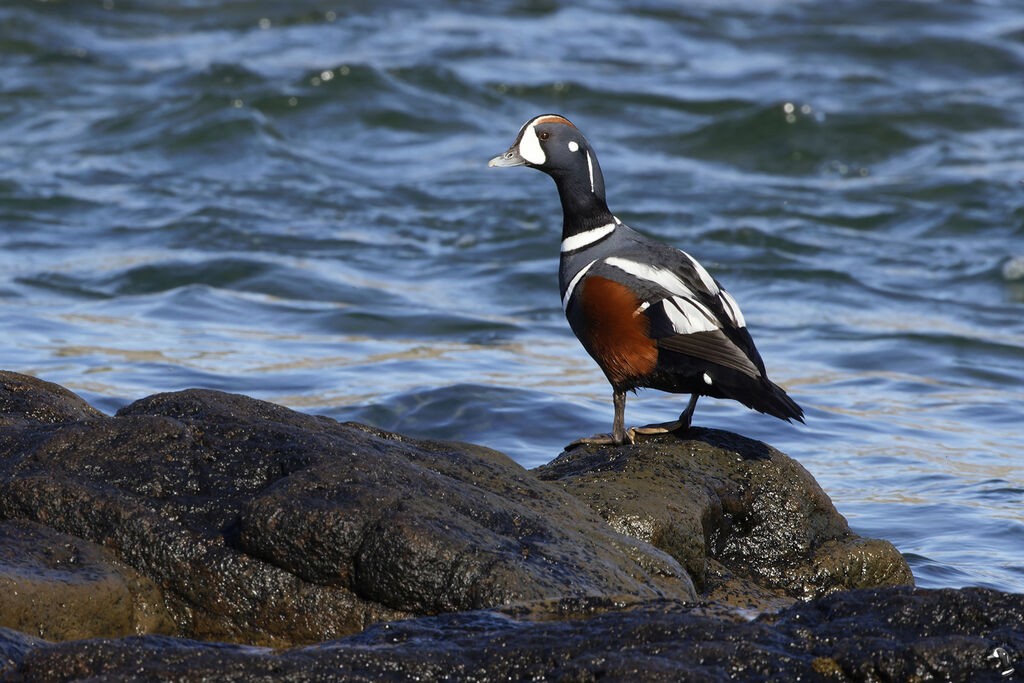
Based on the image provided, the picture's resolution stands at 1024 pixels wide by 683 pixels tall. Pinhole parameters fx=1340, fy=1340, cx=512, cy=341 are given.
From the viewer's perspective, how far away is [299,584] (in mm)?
3600

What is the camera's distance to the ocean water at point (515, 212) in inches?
324

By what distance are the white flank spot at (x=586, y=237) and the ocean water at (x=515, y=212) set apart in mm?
1833

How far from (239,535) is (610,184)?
11.8 metres

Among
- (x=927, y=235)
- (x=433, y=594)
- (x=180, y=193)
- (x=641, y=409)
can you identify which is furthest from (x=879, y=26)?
(x=433, y=594)

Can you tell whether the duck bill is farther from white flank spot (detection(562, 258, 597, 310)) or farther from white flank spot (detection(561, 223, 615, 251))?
white flank spot (detection(562, 258, 597, 310))

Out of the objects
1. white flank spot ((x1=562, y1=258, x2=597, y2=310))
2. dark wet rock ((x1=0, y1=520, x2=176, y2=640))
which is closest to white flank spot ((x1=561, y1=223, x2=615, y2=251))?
white flank spot ((x1=562, y1=258, x2=597, y2=310))

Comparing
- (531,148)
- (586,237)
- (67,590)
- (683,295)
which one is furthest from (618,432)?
(67,590)

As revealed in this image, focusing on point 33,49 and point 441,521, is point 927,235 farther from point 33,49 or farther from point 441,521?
point 33,49

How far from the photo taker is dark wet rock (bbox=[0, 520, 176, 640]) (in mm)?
3295

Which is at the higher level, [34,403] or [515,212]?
[34,403]

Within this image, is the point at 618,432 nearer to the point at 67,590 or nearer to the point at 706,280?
the point at 706,280

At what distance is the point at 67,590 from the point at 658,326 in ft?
8.14

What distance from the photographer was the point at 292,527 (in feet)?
11.6

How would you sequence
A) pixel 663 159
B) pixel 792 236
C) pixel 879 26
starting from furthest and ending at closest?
pixel 879 26
pixel 663 159
pixel 792 236
